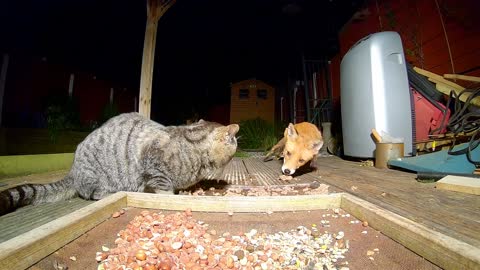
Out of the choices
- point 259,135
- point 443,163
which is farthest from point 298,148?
point 259,135

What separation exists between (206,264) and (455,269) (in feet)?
2.75

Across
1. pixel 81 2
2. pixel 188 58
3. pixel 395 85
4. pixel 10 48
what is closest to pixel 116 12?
pixel 81 2

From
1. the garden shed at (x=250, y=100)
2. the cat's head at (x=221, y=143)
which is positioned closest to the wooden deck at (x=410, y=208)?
the cat's head at (x=221, y=143)

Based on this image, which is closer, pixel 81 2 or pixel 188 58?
pixel 81 2

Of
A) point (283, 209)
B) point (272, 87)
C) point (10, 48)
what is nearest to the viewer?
point (283, 209)

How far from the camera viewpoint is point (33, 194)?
1.79 meters

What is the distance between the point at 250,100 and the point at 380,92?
12.4 m

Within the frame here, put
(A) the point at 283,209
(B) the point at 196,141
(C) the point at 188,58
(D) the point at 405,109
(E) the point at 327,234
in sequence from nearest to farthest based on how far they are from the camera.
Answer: (E) the point at 327,234 < (A) the point at 283,209 < (B) the point at 196,141 < (D) the point at 405,109 < (C) the point at 188,58

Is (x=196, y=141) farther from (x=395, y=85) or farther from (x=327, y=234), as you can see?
(x=395, y=85)

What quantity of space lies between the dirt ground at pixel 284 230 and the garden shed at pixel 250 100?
14276 mm

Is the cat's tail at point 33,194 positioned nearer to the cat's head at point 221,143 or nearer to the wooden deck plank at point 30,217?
the wooden deck plank at point 30,217

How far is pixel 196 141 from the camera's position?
7.45 feet

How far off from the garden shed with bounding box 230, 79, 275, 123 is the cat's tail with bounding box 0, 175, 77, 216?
1359 centimetres

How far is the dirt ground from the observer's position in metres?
0.86
